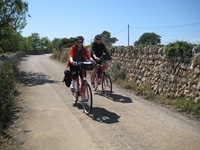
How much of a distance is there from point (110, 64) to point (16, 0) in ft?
25.9

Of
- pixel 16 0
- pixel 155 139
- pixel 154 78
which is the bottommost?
pixel 155 139

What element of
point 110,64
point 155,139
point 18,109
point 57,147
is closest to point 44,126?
point 57,147

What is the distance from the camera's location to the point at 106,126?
602 centimetres

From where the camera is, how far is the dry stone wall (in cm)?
724

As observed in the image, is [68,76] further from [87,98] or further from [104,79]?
[104,79]

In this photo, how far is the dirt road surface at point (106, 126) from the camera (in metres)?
5.01

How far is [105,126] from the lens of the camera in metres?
6.02

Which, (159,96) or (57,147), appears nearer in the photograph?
(57,147)

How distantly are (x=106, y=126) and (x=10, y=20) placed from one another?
524 inches

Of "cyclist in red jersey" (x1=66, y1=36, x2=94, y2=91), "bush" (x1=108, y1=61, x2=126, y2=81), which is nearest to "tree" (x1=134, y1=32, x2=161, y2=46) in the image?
"bush" (x1=108, y1=61, x2=126, y2=81)

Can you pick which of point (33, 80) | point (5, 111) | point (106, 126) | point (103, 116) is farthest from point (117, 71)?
point (5, 111)

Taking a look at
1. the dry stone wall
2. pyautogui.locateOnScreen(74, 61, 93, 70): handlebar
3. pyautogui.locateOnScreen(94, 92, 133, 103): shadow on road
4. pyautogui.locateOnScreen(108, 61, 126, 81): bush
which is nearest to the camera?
pyautogui.locateOnScreen(74, 61, 93, 70): handlebar

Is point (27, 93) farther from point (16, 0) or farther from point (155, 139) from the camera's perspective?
point (16, 0)

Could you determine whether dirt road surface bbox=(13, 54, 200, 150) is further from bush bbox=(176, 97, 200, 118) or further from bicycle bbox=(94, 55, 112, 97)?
bicycle bbox=(94, 55, 112, 97)
